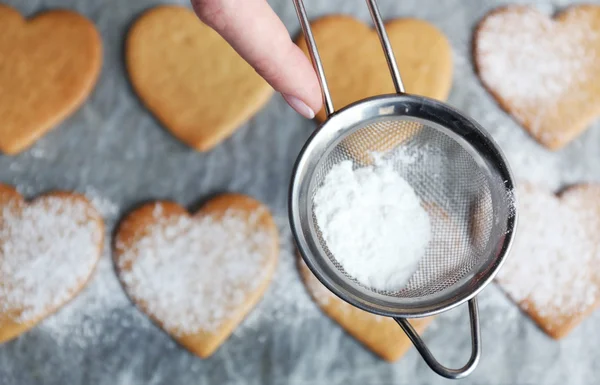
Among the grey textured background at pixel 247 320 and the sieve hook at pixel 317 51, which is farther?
the grey textured background at pixel 247 320

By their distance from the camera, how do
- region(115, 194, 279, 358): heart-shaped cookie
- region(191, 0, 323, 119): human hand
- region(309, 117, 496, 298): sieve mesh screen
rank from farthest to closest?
1. region(115, 194, 279, 358): heart-shaped cookie
2. region(309, 117, 496, 298): sieve mesh screen
3. region(191, 0, 323, 119): human hand

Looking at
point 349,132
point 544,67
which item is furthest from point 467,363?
point 544,67

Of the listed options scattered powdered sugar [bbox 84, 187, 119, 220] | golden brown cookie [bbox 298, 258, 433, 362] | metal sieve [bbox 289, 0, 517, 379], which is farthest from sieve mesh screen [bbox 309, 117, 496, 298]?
scattered powdered sugar [bbox 84, 187, 119, 220]

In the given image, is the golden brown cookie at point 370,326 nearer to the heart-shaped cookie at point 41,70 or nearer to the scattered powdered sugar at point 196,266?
the scattered powdered sugar at point 196,266

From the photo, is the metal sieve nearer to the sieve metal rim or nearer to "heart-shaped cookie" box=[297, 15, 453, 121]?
the sieve metal rim

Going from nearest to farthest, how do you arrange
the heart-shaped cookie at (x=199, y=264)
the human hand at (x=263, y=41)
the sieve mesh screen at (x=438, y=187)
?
1. the human hand at (x=263, y=41)
2. the sieve mesh screen at (x=438, y=187)
3. the heart-shaped cookie at (x=199, y=264)

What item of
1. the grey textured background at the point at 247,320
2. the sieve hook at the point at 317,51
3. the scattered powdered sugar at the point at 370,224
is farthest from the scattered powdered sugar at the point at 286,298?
the sieve hook at the point at 317,51

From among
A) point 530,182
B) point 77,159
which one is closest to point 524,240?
point 530,182

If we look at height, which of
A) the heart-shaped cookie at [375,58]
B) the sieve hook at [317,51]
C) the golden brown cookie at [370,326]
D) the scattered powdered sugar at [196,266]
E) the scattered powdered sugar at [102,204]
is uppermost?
the sieve hook at [317,51]
